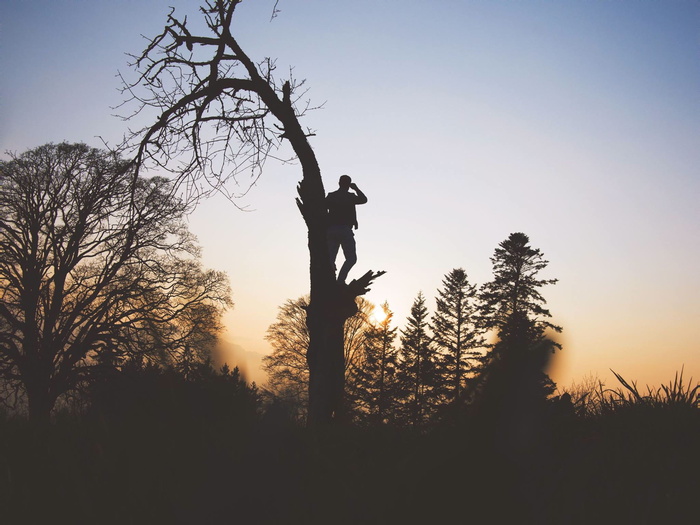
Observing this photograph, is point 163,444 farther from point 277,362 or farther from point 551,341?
point 277,362

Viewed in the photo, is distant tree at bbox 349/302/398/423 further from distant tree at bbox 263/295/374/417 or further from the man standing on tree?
the man standing on tree

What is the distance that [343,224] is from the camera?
7355 millimetres

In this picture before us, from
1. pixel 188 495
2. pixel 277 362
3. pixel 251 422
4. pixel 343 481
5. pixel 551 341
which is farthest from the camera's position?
pixel 277 362

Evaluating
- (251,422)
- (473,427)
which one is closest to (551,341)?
(473,427)

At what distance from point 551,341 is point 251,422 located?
341 centimetres

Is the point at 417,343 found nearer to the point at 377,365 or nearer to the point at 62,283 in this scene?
the point at 377,365

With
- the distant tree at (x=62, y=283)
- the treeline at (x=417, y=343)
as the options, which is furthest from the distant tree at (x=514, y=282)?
the distant tree at (x=62, y=283)

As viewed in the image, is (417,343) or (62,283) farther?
(417,343)

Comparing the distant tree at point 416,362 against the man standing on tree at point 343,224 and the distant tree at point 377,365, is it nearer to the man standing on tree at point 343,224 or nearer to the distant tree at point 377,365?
the distant tree at point 377,365

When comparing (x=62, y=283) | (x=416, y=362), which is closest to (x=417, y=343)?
(x=416, y=362)

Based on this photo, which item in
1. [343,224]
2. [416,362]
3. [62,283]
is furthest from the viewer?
[416,362]

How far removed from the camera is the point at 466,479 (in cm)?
259

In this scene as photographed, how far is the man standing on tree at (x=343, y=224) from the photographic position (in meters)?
7.32

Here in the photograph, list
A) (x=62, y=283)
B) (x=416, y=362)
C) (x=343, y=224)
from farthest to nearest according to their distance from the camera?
(x=416, y=362) → (x=62, y=283) → (x=343, y=224)
